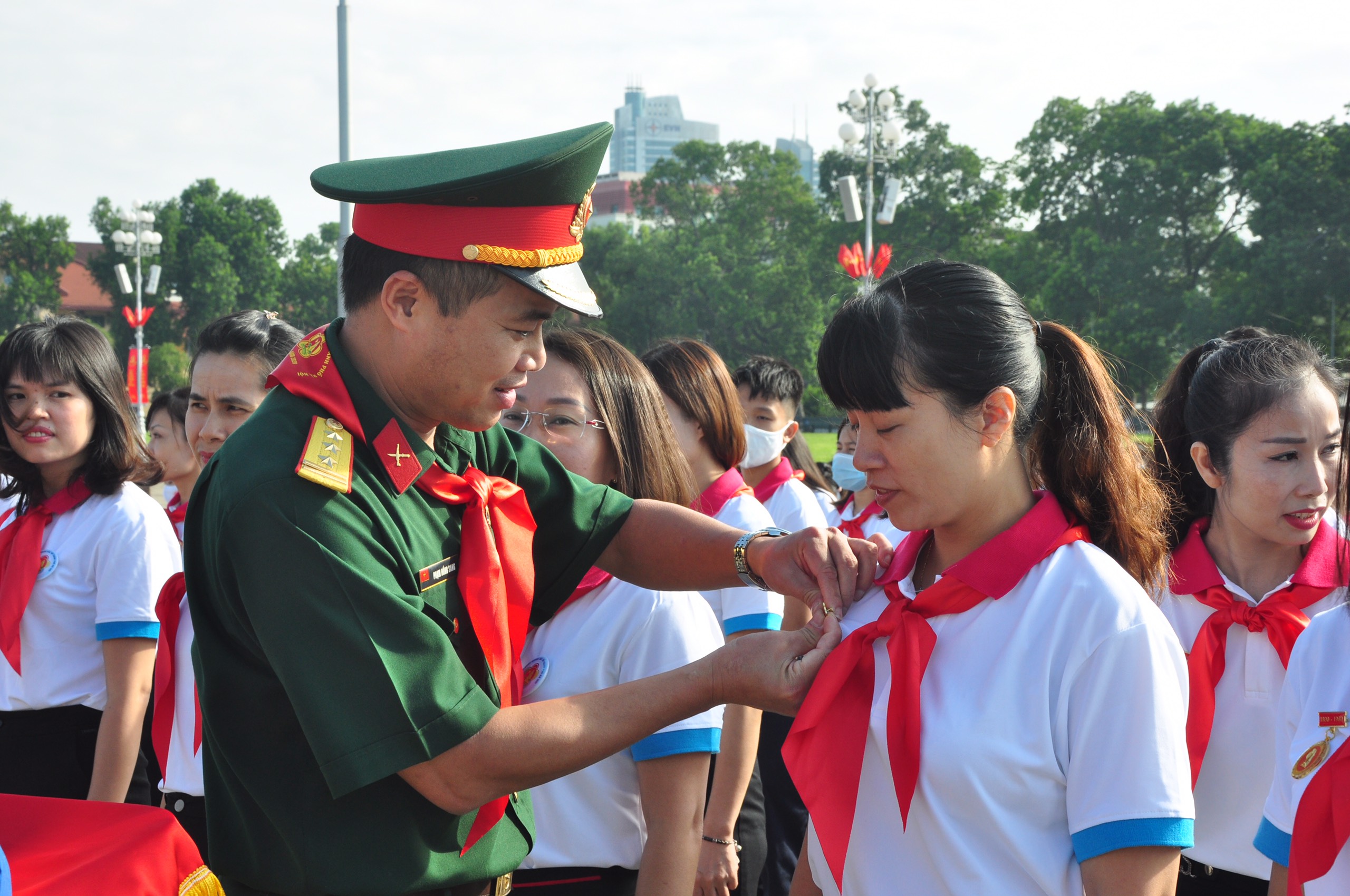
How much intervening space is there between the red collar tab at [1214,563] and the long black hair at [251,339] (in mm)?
2560

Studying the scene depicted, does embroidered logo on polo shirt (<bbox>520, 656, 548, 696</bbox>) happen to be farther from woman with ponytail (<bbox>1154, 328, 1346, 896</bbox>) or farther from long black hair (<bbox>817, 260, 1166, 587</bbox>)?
woman with ponytail (<bbox>1154, 328, 1346, 896</bbox>)

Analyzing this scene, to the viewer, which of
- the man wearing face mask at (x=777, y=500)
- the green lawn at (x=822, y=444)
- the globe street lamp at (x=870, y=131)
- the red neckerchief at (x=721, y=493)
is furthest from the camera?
the green lawn at (x=822, y=444)

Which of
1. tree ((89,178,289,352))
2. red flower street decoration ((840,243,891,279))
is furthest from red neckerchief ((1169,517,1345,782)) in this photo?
tree ((89,178,289,352))

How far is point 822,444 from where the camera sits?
117ft

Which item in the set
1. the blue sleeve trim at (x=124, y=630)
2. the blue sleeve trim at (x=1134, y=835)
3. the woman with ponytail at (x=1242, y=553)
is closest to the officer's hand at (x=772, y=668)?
the blue sleeve trim at (x=1134, y=835)

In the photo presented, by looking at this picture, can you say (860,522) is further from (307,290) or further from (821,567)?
(307,290)

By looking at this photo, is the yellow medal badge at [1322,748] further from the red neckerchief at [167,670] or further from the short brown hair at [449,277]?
the red neckerchief at [167,670]

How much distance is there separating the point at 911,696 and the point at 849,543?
44cm

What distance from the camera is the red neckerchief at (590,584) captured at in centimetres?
261

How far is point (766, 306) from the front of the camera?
167 ft

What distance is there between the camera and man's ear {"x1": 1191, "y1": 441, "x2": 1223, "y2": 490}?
9.54 feet

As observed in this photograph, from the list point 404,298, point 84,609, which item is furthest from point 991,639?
point 84,609

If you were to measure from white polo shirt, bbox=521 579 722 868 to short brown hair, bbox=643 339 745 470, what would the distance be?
1453 mm

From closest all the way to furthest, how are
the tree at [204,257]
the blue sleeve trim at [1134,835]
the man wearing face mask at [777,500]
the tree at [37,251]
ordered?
the blue sleeve trim at [1134,835] → the man wearing face mask at [777,500] → the tree at [204,257] → the tree at [37,251]
